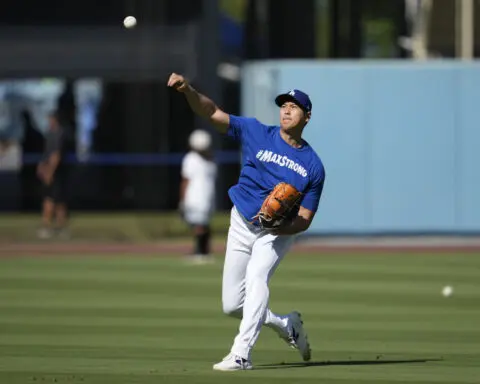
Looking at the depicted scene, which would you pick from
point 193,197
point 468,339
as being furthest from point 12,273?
point 468,339

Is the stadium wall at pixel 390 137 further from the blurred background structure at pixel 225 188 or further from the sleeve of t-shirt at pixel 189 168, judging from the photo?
the sleeve of t-shirt at pixel 189 168

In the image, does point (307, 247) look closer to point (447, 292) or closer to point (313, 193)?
point (447, 292)

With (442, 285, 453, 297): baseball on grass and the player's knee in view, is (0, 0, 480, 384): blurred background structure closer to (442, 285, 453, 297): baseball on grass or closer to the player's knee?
(442, 285, 453, 297): baseball on grass

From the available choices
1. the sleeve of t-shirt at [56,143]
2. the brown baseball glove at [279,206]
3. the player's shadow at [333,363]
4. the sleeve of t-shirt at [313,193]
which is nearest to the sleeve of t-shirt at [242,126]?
the brown baseball glove at [279,206]

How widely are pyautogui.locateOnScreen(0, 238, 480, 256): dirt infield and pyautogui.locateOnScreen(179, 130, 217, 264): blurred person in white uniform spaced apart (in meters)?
2.00

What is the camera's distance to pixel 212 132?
31891mm

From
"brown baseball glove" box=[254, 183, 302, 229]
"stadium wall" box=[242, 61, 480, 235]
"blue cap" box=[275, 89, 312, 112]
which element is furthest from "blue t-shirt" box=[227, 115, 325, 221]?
"stadium wall" box=[242, 61, 480, 235]

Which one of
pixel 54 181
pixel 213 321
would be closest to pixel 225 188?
pixel 54 181

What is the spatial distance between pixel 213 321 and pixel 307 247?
38.2ft

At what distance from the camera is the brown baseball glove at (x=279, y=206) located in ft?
38.8

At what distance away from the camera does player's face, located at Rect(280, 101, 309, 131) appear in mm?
12086

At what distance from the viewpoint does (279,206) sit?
11.8m

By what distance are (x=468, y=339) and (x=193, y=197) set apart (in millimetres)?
10613

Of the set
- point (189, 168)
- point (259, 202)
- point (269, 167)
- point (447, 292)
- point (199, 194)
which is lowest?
point (447, 292)
